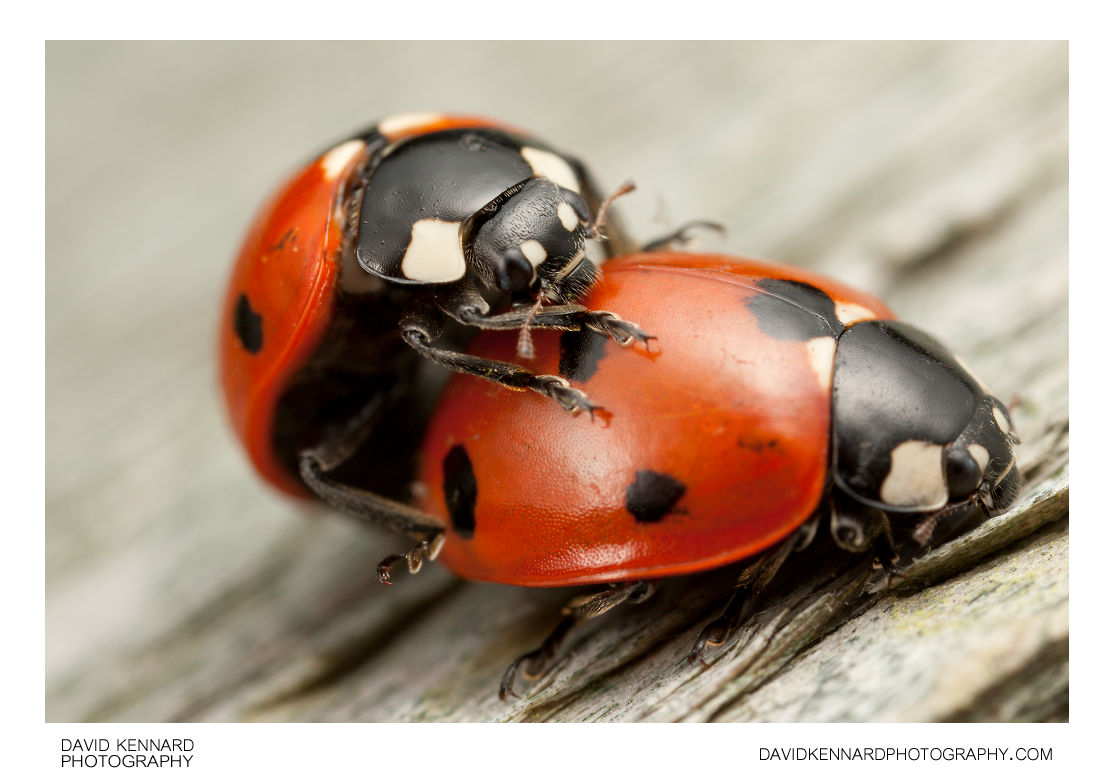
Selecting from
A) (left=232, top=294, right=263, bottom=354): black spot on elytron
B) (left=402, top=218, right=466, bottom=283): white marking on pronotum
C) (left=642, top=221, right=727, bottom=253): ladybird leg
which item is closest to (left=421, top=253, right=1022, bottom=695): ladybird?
(left=402, top=218, right=466, bottom=283): white marking on pronotum

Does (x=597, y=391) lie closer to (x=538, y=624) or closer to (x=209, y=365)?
(x=538, y=624)

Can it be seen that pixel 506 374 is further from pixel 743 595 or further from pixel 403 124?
pixel 403 124

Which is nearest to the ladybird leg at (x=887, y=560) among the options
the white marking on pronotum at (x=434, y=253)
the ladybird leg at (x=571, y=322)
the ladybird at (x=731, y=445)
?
the ladybird at (x=731, y=445)

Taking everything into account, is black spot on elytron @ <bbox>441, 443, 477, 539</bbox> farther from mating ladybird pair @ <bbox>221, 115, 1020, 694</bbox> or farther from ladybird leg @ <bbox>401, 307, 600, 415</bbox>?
ladybird leg @ <bbox>401, 307, 600, 415</bbox>

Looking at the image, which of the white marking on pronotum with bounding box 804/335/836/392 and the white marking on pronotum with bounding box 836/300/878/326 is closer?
the white marking on pronotum with bounding box 804/335/836/392

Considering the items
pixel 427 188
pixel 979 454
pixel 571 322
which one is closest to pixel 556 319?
pixel 571 322

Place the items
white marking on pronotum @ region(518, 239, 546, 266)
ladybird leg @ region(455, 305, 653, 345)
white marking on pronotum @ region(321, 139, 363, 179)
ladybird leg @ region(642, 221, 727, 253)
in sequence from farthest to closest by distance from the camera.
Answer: ladybird leg @ region(642, 221, 727, 253) < white marking on pronotum @ region(321, 139, 363, 179) < white marking on pronotum @ region(518, 239, 546, 266) < ladybird leg @ region(455, 305, 653, 345)
